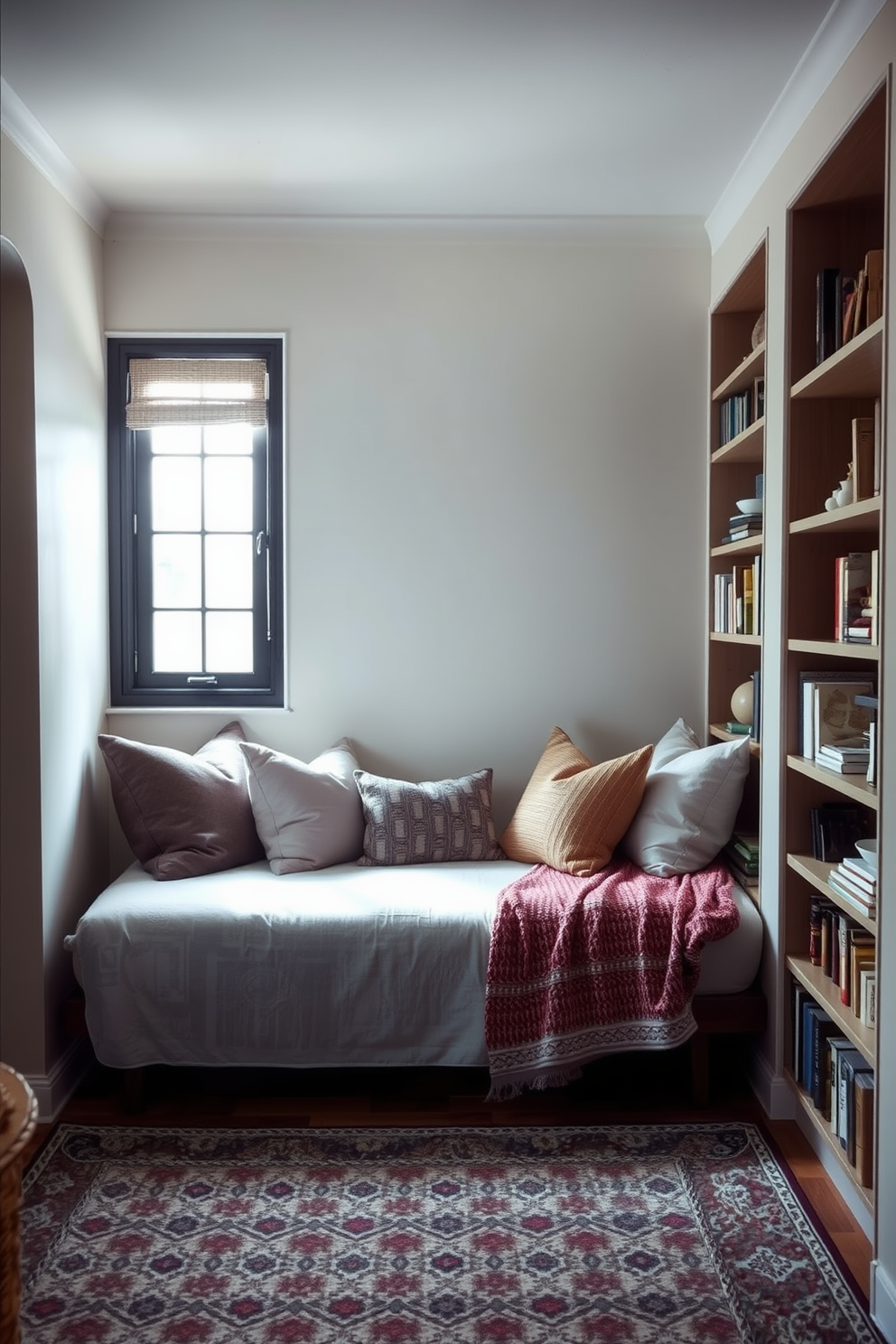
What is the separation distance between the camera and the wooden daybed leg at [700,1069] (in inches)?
115

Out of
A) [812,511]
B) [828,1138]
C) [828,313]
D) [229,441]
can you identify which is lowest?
[828,1138]

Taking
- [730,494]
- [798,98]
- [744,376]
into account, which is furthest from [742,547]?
[798,98]

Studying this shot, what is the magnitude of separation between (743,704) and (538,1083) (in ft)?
4.60

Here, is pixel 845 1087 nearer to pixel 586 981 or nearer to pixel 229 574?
pixel 586 981

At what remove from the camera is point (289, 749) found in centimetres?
379

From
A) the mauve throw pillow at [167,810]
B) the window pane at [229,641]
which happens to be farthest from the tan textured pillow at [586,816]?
the window pane at [229,641]

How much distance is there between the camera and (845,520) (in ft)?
7.95

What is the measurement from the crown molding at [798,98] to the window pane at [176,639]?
237 cm

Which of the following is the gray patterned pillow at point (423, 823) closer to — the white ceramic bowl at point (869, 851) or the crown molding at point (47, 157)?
the white ceramic bowl at point (869, 851)

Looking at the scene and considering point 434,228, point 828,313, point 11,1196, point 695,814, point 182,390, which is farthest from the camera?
point 182,390

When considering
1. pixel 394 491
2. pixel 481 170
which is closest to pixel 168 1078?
pixel 394 491

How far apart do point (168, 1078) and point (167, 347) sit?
8.34ft

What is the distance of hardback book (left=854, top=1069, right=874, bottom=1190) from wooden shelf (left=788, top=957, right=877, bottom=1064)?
0.06 m

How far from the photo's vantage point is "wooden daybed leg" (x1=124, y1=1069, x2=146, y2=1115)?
2.90 metres
